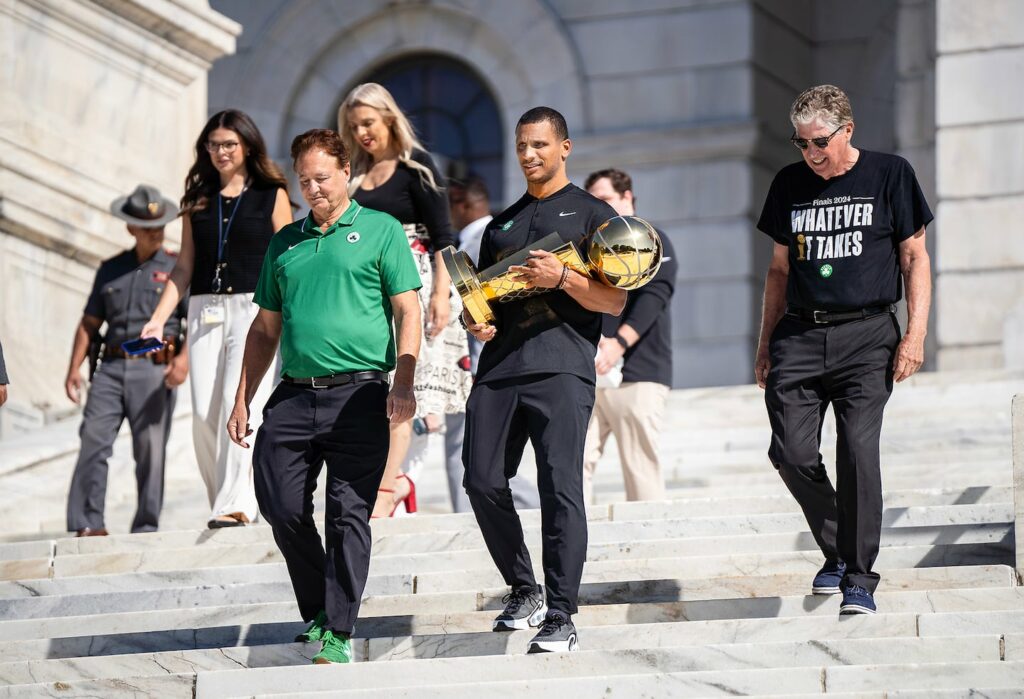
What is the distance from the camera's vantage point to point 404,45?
749 inches

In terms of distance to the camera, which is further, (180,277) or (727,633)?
(180,277)

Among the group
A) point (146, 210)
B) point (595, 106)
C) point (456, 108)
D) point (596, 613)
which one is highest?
point (456, 108)

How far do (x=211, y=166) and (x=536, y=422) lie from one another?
3142 mm

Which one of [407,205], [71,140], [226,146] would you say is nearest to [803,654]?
[407,205]

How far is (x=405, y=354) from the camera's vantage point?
6.38 m

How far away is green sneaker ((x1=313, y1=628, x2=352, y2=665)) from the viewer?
6.06 metres

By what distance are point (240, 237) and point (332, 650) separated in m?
2.91

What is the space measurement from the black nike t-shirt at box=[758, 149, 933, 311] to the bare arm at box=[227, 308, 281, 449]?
2.03 metres

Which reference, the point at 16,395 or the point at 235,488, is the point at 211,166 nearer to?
the point at 235,488

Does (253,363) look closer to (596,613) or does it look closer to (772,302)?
(596,613)

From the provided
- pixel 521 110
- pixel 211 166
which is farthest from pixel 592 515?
pixel 521 110

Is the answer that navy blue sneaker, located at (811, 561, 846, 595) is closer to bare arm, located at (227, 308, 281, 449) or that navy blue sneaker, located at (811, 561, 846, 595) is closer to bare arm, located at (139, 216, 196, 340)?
bare arm, located at (227, 308, 281, 449)

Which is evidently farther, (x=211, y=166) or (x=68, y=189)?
(x=68, y=189)

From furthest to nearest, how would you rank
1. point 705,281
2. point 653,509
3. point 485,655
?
1. point 705,281
2. point 653,509
3. point 485,655
